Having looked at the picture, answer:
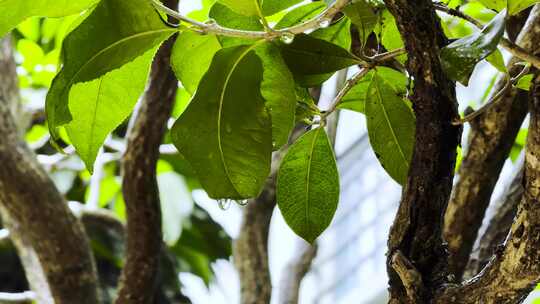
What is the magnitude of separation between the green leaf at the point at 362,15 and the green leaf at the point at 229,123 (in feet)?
0.24

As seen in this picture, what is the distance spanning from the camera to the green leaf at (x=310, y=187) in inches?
27.9

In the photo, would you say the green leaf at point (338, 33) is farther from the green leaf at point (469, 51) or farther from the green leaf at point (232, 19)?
the green leaf at point (469, 51)

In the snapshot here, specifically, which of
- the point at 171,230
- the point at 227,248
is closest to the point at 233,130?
the point at 171,230

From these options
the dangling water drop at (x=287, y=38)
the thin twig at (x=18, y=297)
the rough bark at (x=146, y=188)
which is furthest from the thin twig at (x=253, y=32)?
the thin twig at (x=18, y=297)

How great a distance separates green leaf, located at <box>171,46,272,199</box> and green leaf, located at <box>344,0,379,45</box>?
7 centimetres

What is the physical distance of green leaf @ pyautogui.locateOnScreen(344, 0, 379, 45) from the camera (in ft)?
2.00

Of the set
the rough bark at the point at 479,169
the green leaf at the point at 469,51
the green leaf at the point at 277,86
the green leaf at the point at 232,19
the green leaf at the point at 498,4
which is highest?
the rough bark at the point at 479,169

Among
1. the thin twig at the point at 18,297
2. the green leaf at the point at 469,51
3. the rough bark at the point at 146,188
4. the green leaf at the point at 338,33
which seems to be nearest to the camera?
the green leaf at the point at 469,51

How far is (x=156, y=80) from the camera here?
133 cm

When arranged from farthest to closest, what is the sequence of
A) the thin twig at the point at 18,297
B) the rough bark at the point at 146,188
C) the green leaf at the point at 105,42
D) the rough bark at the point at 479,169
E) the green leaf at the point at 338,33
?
1. the thin twig at the point at 18,297
2. the rough bark at the point at 146,188
3. the rough bark at the point at 479,169
4. the green leaf at the point at 338,33
5. the green leaf at the point at 105,42

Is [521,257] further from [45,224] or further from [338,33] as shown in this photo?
[45,224]

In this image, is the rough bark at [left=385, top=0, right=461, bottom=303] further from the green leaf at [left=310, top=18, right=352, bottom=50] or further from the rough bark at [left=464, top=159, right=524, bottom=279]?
the rough bark at [left=464, top=159, right=524, bottom=279]

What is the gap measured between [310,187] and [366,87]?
94mm

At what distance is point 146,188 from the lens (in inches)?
52.0
